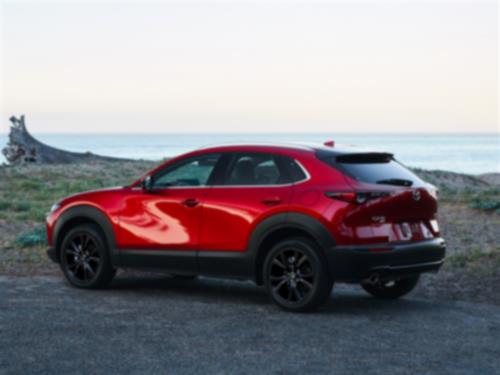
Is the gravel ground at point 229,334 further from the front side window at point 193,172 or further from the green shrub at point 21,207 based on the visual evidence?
the green shrub at point 21,207

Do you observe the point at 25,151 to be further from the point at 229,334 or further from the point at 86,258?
the point at 229,334

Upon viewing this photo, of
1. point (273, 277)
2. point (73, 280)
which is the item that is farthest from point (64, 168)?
point (273, 277)

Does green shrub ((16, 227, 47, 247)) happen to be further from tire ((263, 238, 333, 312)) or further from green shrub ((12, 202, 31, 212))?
tire ((263, 238, 333, 312))

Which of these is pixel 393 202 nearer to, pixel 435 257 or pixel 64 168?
pixel 435 257

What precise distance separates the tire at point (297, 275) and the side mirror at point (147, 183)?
1.73 m

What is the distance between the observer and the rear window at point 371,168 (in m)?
8.94

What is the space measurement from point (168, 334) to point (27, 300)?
237cm

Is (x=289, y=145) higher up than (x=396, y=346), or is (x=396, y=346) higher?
(x=289, y=145)

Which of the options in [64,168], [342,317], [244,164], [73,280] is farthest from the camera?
[64,168]

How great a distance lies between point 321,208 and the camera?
877 cm

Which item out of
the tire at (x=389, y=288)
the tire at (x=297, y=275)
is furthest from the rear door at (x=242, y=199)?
the tire at (x=389, y=288)

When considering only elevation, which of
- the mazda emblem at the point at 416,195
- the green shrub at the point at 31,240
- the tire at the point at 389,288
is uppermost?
the mazda emblem at the point at 416,195

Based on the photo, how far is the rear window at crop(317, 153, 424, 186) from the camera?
8.94m

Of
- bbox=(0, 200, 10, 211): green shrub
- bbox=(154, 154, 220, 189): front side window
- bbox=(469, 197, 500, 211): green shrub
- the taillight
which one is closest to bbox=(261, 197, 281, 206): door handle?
the taillight
